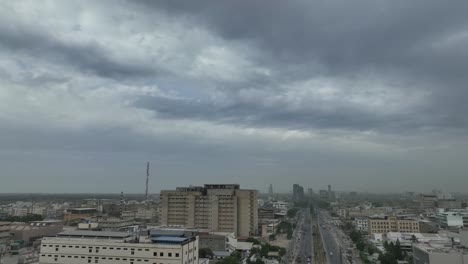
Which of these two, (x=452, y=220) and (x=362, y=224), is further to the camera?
(x=362, y=224)

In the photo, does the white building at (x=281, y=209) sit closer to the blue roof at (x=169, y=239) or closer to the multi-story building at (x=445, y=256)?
the multi-story building at (x=445, y=256)

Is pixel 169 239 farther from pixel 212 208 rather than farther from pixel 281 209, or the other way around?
pixel 281 209

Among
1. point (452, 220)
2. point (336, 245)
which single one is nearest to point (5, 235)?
point (336, 245)

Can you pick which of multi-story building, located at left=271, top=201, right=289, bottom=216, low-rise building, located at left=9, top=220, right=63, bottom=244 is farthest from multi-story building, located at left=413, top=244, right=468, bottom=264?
multi-story building, located at left=271, top=201, right=289, bottom=216

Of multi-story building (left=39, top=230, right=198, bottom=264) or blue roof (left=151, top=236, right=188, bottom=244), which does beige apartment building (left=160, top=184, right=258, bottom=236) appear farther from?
blue roof (left=151, top=236, right=188, bottom=244)

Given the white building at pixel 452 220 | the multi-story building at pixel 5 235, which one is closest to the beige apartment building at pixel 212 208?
the multi-story building at pixel 5 235

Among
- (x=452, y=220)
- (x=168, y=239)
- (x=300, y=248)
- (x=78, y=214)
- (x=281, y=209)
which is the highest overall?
(x=168, y=239)

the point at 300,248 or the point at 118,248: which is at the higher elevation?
the point at 118,248

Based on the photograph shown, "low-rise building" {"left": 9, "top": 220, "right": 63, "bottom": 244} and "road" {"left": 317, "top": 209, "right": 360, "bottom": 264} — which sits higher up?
"low-rise building" {"left": 9, "top": 220, "right": 63, "bottom": 244}
